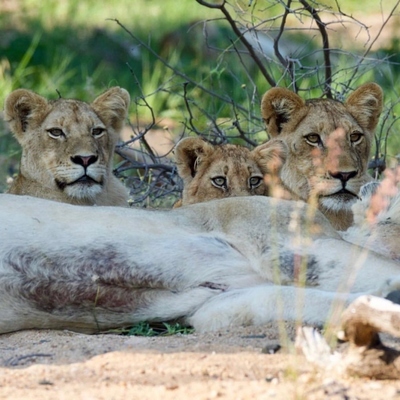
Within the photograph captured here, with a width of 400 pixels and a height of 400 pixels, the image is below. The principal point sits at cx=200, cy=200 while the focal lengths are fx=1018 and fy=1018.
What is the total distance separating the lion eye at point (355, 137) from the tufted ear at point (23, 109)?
1.71 m

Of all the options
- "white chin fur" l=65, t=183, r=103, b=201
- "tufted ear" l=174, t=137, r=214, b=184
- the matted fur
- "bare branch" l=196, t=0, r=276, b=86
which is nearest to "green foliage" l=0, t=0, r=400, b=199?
"bare branch" l=196, t=0, r=276, b=86

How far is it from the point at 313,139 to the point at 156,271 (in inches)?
62.4

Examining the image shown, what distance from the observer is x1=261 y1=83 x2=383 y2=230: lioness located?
4.93m

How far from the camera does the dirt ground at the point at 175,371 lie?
9.39 feet

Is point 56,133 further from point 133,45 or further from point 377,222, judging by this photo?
point 133,45

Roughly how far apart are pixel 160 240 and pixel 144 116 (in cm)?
Answer: 613

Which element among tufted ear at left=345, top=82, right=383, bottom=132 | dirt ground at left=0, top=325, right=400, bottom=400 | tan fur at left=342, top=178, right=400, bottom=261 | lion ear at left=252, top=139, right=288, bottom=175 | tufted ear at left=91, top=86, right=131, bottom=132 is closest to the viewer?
dirt ground at left=0, top=325, right=400, bottom=400

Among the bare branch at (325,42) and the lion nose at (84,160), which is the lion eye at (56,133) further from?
the bare branch at (325,42)

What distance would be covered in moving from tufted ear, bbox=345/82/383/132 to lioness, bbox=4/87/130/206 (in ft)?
4.39

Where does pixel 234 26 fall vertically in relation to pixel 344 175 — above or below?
above

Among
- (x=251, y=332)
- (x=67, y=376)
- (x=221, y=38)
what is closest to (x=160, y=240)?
(x=251, y=332)

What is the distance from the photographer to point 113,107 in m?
5.86

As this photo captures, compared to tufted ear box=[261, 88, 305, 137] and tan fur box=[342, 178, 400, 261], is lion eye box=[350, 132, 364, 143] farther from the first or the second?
tan fur box=[342, 178, 400, 261]

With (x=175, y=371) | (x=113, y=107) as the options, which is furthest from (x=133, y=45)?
(x=175, y=371)
